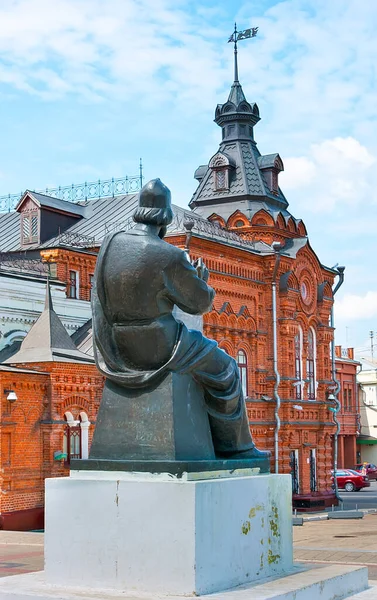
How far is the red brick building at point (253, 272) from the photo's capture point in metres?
26.6

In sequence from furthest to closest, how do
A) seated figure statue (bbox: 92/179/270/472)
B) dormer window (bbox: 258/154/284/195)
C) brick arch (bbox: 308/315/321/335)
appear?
brick arch (bbox: 308/315/321/335)
dormer window (bbox: 258/154/284/195)
seated figure statue (bbox: 92/179/270/472)

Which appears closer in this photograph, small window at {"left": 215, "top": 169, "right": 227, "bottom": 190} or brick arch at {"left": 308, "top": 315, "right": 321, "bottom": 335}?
small window at {"left": 215, "top": 169, "right": 227, "bottom": 190}

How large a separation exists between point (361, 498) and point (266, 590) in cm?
A: 3151

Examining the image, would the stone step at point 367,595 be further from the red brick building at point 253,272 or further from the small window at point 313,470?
the small window at point 313,470

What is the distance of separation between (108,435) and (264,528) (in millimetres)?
1184

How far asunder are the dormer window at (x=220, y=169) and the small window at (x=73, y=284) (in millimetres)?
8097

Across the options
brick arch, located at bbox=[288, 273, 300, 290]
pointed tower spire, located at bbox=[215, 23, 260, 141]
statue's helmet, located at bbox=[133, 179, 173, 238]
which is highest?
pointed tower spire, located at bbox=[215, 23, 260, 141]

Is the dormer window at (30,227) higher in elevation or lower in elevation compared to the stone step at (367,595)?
higher

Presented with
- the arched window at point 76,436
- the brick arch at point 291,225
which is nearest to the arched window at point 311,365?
the brick arch at point 291,225

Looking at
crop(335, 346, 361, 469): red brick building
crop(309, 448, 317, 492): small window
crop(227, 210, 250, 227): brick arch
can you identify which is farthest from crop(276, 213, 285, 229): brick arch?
crop(335, 346, 361, 469): red brick building

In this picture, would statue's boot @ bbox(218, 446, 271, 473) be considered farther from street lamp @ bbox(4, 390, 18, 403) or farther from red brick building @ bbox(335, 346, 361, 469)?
red brick building @ bbox(335, 346, 361, 469)

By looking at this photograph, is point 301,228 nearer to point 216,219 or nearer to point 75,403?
point 216,219

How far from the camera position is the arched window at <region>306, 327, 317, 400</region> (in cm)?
3212

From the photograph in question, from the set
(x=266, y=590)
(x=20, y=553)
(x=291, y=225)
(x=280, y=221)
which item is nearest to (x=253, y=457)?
(x=266, y=590)
